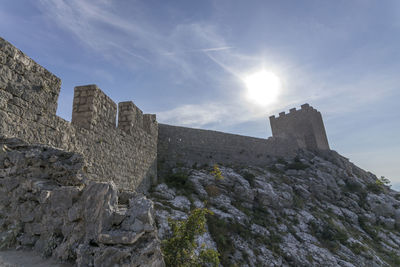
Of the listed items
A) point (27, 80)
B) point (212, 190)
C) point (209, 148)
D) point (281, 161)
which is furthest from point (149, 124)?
point (281, 161)

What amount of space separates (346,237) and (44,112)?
14.6m

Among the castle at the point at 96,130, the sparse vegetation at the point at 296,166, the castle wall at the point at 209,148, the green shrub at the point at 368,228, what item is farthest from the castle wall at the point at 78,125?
the green shrub at the point at 368,228

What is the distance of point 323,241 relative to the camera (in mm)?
11227

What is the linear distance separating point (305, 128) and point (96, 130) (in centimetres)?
2594

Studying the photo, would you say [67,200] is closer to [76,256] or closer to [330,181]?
[76,256]

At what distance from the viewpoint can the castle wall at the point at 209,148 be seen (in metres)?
16.0

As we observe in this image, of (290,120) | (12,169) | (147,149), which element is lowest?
(12,169)

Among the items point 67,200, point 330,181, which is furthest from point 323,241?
point 67,200

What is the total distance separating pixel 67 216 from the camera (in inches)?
140

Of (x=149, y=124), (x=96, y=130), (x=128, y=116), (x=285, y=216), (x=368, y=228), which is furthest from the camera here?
(x=368, y=228)

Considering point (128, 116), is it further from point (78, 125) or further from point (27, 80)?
point (27, 80)

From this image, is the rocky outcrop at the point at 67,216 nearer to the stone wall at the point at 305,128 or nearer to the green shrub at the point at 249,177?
the green shrub at the point at 249,177

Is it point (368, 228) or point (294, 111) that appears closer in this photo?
point (368, 228)

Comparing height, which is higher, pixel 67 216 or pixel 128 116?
pixel 128 116
